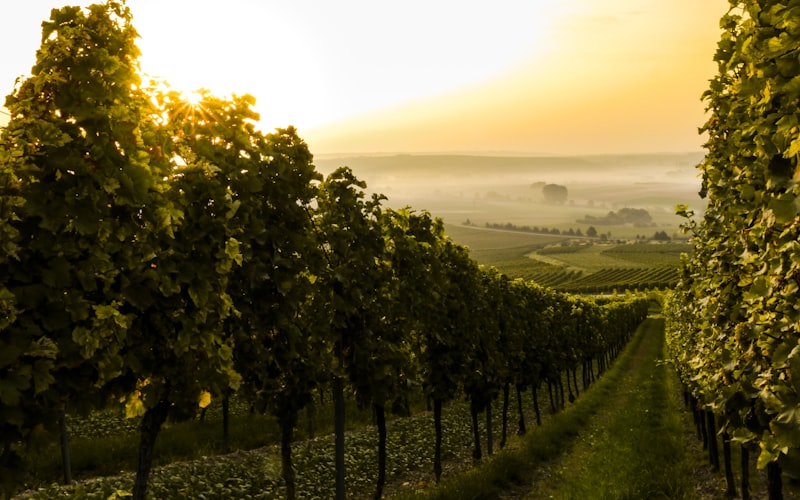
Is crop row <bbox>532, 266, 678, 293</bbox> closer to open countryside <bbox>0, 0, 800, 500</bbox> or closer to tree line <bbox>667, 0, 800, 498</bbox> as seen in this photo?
open countryside <bbox>0, 0, 800, 500</bbox>

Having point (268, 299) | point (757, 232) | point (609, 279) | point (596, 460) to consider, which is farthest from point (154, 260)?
point (609, 279)

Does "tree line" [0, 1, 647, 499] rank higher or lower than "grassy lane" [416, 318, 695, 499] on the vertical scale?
higher

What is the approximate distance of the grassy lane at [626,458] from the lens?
44.4 feet

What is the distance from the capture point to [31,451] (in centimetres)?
489

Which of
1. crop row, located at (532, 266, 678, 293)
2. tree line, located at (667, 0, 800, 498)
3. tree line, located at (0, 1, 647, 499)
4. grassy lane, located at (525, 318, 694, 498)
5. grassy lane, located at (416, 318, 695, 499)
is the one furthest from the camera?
crop row, located at (532, 266, 678, 293)

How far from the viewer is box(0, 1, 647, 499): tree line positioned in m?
4.82

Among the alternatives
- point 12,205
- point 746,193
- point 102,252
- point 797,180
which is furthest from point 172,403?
point 746,193

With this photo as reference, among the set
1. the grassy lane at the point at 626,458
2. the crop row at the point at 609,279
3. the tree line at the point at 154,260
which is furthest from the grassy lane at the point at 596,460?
the crop row at the point at 609,279

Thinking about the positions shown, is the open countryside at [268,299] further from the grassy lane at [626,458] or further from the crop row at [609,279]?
the crop row at [609,279]

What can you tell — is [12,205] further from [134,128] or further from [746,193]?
[746,193]

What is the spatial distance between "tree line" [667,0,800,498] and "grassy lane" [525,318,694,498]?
558 centimetres

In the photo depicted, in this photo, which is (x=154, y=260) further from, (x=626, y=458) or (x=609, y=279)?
(x=609, y=279)

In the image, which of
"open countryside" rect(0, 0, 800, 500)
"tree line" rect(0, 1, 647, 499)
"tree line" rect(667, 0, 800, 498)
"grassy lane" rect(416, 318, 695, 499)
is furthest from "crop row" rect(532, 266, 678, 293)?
"tree line" rect(0, 1, 647, 499)

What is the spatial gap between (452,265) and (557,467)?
725 cm
